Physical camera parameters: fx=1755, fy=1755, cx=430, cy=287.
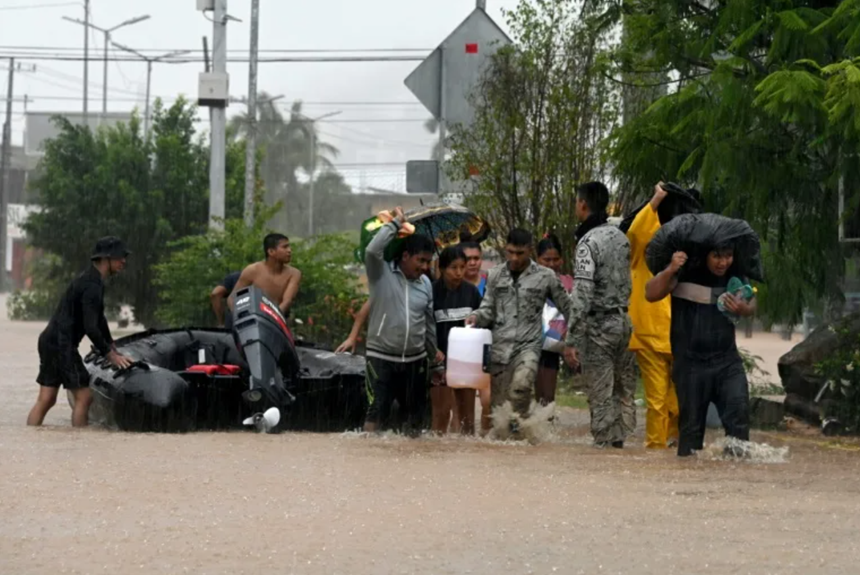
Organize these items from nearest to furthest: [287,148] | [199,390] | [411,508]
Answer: [411,508] → [199,390] → [287,148]

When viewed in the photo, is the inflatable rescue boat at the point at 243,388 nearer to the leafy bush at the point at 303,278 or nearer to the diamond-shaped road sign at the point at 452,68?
the diamond-shaped road sign at the point at 452,68

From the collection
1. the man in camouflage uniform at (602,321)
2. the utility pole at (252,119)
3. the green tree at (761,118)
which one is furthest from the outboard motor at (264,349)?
the utility pole at (252,119)

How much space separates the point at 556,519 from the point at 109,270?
6.58m

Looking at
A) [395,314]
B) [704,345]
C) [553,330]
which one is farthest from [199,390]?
[704,345]

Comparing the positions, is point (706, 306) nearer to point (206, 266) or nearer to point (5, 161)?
point (206, 266)

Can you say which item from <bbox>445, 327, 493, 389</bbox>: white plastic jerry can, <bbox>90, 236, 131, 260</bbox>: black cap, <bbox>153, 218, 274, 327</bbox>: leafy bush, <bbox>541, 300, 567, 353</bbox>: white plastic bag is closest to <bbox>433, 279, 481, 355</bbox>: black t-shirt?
<bbox>541, 300, 567, 353</bbox>: white plastic bag

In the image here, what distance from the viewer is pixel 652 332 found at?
12555 mm

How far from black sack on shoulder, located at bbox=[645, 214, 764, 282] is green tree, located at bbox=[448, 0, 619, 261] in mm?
8782

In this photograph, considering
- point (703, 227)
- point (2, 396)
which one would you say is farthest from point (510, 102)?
point (703, 227)

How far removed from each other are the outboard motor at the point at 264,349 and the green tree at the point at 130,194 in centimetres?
2832

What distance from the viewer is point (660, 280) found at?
11.5 metres

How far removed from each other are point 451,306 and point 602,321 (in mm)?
1761

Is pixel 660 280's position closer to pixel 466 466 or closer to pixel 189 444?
pixel 466 466

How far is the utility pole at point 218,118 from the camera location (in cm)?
2852
